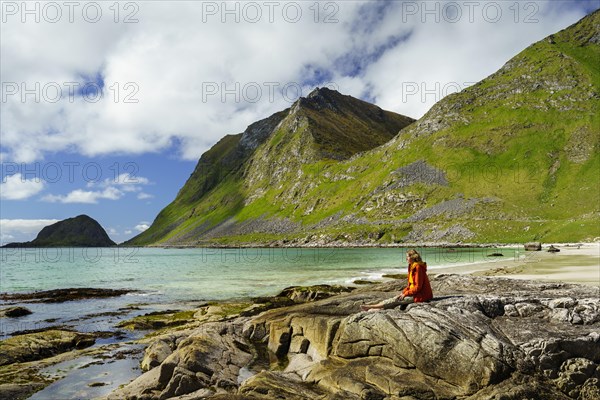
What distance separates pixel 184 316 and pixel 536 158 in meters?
179

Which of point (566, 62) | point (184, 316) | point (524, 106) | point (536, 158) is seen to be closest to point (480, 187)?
point (536, 158)

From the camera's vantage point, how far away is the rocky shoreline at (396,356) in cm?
1216

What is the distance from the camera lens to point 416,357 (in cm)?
1288

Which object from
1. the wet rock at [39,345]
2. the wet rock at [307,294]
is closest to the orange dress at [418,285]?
the wet rock at [307,294]

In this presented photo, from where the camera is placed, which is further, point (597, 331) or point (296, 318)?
point (296, 318)

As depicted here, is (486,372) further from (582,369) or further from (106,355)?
(106,355)

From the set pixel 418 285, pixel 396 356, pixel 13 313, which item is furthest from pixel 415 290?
pixel 13 313

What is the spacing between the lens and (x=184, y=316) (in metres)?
30.4

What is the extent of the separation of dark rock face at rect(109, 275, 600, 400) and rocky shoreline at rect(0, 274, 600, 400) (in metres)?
0.03

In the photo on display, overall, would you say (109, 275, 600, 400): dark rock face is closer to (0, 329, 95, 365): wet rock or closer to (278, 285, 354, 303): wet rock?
(0, 329, 95, 365): wet rock

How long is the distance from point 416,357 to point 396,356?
70 centimetres

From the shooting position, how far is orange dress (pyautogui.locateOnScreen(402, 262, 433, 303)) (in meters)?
15.5

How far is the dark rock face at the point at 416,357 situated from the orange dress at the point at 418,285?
0.69 metres

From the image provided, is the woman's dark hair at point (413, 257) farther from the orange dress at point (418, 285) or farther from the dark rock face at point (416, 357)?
the dark rock face at point (416, 357)
